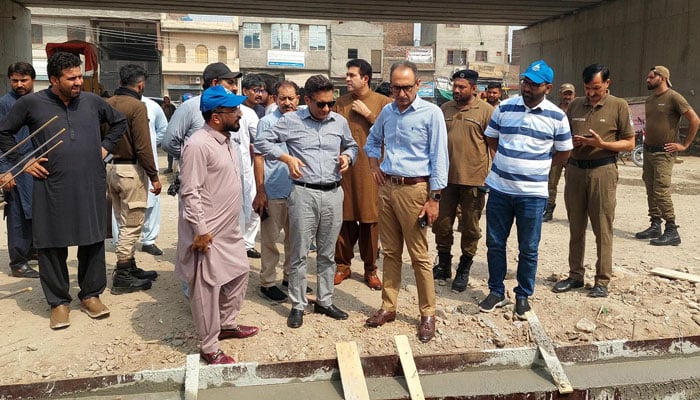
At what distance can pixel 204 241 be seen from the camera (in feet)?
11.0

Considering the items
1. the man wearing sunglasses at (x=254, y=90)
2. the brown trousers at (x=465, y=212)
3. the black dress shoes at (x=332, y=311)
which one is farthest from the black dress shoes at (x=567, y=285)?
the man wearing sunglasses at (x=254, y=90)

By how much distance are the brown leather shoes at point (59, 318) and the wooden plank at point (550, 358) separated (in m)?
3.43

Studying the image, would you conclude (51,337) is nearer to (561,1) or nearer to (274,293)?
(274,293)

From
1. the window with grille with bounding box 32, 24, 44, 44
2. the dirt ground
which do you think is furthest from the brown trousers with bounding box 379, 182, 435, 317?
the window with grille with bounding box 32, 24, 44, 44

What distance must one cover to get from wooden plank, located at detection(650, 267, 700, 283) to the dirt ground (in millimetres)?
91

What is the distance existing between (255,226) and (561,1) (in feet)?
59.2

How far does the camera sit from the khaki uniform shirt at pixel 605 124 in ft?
15.5

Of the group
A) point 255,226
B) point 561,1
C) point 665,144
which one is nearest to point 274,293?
point 255,226

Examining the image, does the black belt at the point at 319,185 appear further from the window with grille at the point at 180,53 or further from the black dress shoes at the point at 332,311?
the window with grille at the point at 180,53

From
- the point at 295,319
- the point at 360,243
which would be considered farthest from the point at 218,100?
the point at 360,243

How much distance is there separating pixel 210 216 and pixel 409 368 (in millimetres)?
1584

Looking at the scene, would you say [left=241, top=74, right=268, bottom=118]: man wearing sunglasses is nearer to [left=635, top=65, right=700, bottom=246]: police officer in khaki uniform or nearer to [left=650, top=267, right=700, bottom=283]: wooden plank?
[left=650, top=267, right=700, bottom=283]: wooden plank

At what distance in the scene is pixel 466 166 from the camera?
500 cm

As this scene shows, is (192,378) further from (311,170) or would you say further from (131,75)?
(131,75)
